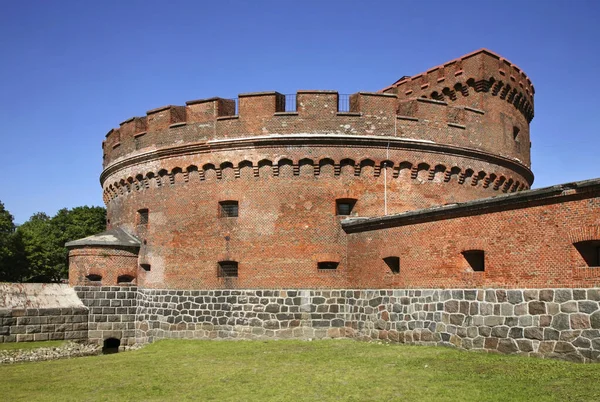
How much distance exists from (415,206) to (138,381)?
33.6 feet

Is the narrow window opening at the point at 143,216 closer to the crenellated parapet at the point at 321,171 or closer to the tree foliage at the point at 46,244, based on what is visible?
the crenellated parapet at the point at 321,171

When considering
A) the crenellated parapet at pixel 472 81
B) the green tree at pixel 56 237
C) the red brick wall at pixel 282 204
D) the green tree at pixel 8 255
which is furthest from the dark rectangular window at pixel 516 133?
the green tree at pixel 56 237

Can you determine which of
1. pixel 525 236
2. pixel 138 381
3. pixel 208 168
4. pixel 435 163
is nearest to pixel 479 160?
pixel 435 163

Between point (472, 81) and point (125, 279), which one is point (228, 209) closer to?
point (125, 279)

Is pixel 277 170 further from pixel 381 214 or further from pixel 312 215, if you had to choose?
pixel 381 214

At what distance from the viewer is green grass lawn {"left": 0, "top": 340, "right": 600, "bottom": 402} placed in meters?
9.12

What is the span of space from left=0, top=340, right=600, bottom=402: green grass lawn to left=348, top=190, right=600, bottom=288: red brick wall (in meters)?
1.65

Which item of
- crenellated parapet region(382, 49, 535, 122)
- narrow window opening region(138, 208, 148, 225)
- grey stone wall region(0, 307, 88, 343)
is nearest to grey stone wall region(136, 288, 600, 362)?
grey stone wall region(0, 307, 88, 343)

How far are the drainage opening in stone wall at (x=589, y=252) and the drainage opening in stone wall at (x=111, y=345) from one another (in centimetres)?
1501

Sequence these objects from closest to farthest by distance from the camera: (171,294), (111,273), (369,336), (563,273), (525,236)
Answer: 1. (563,273)
2. (525,236)
3. (369,336)
4. (171,294)
5. (111,273)

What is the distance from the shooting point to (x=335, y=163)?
17.7 meters

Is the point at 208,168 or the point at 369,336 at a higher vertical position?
the point at 208,168

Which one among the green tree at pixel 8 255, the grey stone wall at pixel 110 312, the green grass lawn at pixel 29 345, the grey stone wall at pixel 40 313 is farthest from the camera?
the green tree at pixel 8 255

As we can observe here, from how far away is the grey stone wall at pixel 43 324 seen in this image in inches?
659
